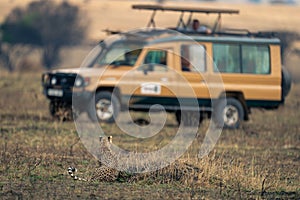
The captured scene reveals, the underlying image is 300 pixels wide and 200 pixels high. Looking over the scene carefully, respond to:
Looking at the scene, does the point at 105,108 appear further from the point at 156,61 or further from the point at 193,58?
the point at 193,58

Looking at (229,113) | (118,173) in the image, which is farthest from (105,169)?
(229,113)

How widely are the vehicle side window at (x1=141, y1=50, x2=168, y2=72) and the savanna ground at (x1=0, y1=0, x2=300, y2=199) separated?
133 centimetres

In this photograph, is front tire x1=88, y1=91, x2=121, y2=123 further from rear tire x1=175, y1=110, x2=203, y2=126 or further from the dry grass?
rear tire x1=175, y1=110, x2=203, y2=126

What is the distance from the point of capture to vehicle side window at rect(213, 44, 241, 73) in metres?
19.1

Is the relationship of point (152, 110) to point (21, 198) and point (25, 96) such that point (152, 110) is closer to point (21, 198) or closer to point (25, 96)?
point (25, 96)

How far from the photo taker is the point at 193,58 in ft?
62.1

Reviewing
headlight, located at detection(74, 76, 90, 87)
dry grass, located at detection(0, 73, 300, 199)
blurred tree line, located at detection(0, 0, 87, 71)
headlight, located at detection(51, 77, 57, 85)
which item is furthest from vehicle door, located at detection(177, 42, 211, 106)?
blurred tree line, located at detection(0, 0, 87, 71)

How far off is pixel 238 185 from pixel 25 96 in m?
14.3

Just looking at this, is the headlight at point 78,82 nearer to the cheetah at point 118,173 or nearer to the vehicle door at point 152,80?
the vehicle door at point 152,80

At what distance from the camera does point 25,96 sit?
23938 millimetres

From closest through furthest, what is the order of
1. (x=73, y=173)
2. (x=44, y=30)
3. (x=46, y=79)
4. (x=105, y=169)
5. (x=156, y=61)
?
1. (x=105, y=169)
2. (x=73, y=173)
3. (x=156, y=61)
4. (x=46, y=79)
5. (x=44, y=30)

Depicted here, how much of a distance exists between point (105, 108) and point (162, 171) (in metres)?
8.19

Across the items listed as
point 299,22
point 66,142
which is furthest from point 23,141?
point 299,22

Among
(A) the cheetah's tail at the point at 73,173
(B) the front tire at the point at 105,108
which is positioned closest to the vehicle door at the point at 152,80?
(B) the front tire at the point at 105,108
